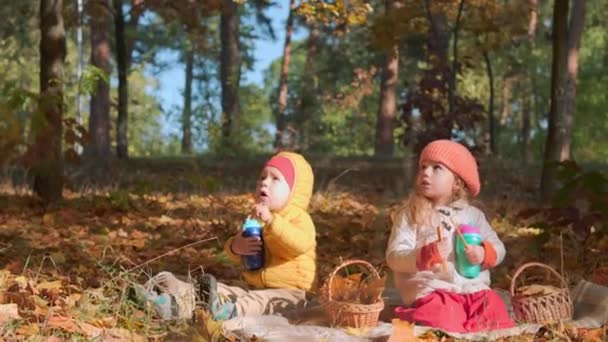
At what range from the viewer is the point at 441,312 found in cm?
393

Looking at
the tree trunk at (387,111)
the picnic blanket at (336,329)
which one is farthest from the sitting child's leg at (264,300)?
the tree trunk at (387,111)

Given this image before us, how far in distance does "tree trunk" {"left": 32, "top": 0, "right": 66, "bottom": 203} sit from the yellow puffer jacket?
4.16 metres

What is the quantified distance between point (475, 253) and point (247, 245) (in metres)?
1.20

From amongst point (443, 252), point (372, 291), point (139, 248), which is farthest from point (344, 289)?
point (139, 248)

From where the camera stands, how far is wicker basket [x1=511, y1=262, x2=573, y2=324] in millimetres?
4051

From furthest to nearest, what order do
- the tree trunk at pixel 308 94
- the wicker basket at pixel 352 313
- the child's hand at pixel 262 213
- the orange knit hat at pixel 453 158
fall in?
the tree trunk at pixel 308 94
the child's hand at pixel 262 213
the orange knit hat at pixel 453 158
the wicker basket at pixel 352 313

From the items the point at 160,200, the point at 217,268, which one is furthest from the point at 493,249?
the point at 160,200

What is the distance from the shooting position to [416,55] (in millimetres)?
25188

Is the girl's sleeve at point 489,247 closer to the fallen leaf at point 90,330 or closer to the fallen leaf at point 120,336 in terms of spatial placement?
the fallen leaf at point 120,336

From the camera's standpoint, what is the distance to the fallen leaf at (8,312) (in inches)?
147

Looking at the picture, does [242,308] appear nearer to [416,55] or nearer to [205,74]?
[416,55]

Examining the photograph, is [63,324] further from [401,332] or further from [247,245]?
[401,332]

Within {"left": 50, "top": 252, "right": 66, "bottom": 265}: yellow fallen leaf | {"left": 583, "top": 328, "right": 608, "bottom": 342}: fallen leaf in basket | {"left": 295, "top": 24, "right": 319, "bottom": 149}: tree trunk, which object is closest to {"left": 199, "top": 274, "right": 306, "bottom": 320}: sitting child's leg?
{"left": 583, "top": 328, "right": 608, "bottom": 342}: fallen leaf in basket

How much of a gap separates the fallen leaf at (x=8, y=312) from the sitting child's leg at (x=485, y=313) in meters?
2.08
